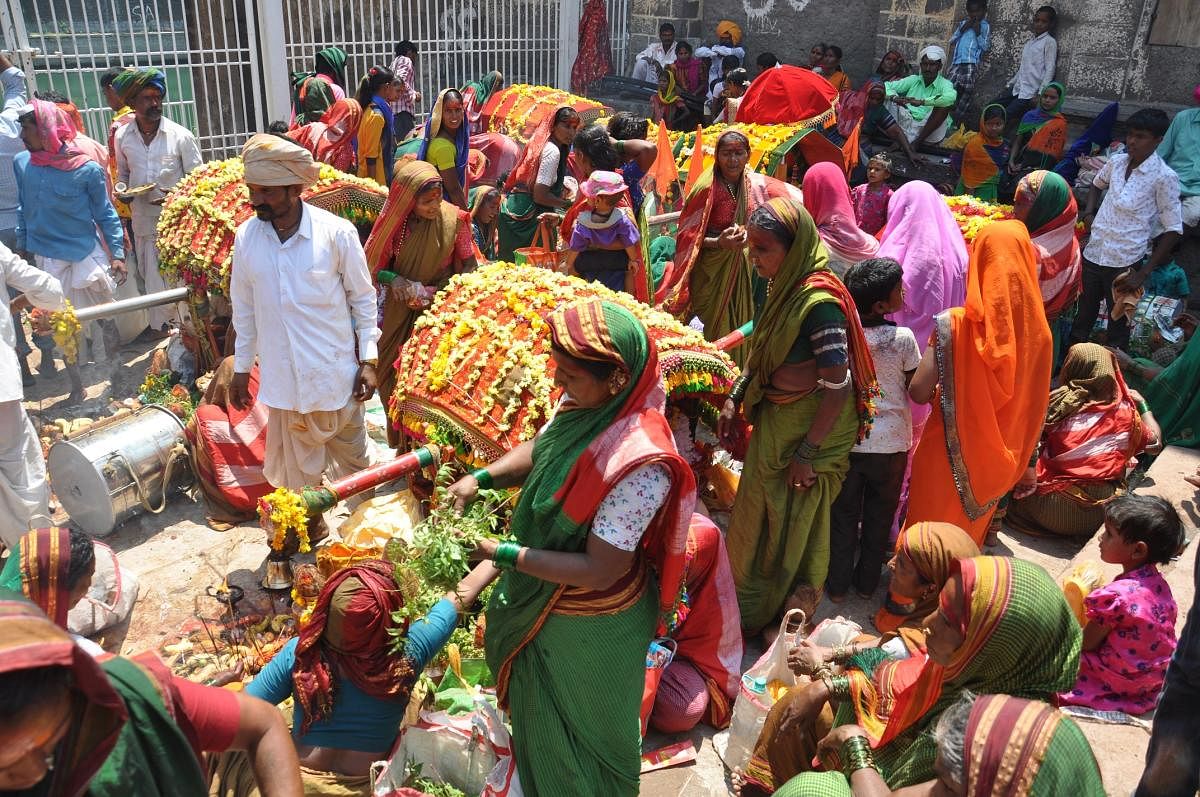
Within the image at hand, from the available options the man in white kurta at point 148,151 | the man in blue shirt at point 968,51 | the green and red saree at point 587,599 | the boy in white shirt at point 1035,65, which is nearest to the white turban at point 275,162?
the green and red saree at point 587,599

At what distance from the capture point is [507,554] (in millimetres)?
2688

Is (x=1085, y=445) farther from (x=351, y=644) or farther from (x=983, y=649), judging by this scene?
(x=351, y=644)

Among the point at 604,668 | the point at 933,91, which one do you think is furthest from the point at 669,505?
the point at 933,91

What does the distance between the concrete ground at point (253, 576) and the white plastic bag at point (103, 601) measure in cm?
11

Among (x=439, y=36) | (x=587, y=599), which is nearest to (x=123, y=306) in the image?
(x=587, y=599)

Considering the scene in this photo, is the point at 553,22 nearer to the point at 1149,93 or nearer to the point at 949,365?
the point at 1149,93

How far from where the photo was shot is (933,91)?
11.3 meters

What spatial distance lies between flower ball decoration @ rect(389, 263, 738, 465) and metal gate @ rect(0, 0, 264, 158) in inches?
294

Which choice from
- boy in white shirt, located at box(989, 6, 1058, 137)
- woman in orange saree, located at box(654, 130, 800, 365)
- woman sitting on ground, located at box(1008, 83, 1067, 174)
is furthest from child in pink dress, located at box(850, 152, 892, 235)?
boy in white shirt, located at box(989, 6, 1058, 137)

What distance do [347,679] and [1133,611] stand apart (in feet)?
9.38

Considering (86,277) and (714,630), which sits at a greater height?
(86,277)

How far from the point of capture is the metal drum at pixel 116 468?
489cm

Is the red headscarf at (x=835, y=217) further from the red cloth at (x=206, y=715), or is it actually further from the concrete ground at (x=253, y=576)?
the red cloth at (x=206, y=715)

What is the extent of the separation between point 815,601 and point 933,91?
8.89 m
